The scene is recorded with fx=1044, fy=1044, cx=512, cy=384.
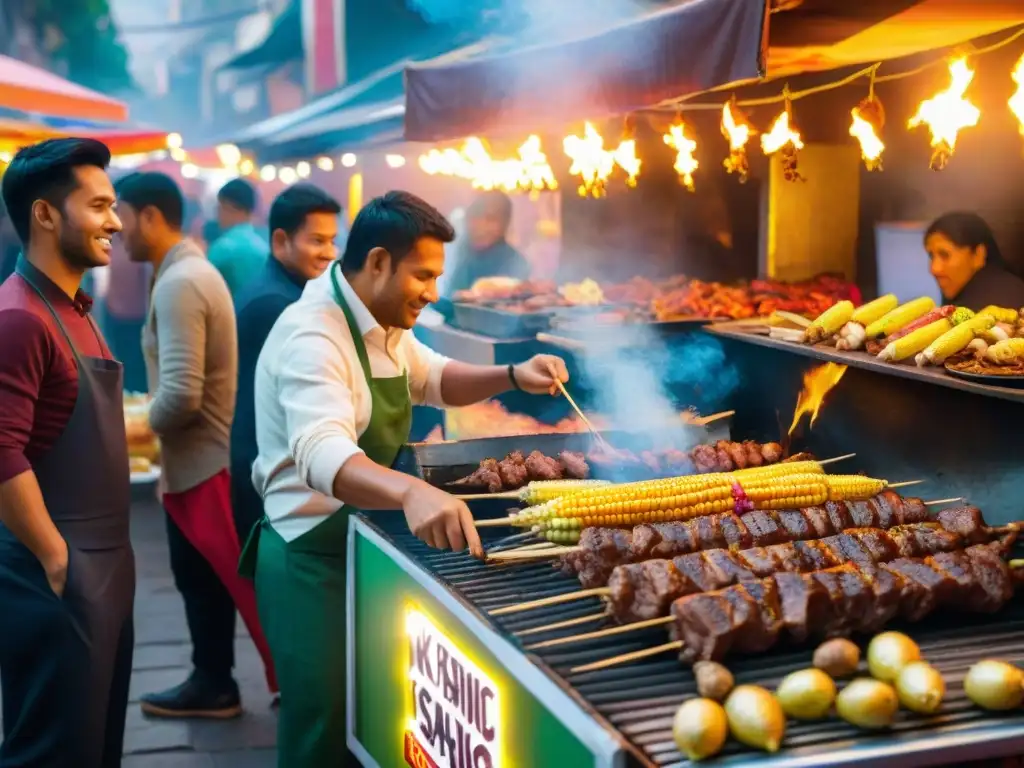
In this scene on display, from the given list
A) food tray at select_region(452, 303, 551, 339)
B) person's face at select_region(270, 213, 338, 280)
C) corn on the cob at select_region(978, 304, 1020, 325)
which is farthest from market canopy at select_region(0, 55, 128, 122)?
corn on the cob at select_region(978, 304, 1020, 325)

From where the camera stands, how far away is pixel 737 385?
5504 mm

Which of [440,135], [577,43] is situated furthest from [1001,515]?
[440,135]

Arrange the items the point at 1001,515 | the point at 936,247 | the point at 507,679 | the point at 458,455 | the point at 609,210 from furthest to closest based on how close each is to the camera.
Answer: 1. the point at 609,210
2. the point at 936,247
3. the point at 458,455
4. the point at 1001,515
5. the point at 507,679

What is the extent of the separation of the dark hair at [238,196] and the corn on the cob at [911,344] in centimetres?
603

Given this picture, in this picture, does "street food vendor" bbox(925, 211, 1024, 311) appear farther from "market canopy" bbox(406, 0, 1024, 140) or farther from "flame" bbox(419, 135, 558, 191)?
"flame" bbox(419, 135, 558, 191)

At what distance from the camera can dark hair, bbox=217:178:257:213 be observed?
8.56 m

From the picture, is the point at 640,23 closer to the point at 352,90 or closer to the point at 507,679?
the point at 507,679

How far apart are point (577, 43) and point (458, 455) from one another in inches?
85.5

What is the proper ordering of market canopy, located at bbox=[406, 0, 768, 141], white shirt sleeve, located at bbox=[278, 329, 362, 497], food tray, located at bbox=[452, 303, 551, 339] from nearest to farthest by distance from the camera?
white shirt sleeve, located at bbox=[278, 329, 362, 497] → market canopy, located at bbox=[406, 0, 768, 141] → food tray, located at bbox=[452, 303, 551, 339]

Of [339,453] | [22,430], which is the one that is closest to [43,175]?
[22,430]

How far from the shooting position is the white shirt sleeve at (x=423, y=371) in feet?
14.7

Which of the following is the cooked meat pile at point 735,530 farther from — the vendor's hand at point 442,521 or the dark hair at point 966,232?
the dark hair at point 966,232

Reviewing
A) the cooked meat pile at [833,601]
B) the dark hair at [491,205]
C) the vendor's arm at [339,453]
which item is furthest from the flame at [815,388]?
the dark hair at [491,205]

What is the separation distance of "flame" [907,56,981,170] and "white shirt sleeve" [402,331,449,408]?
85.4 inches
